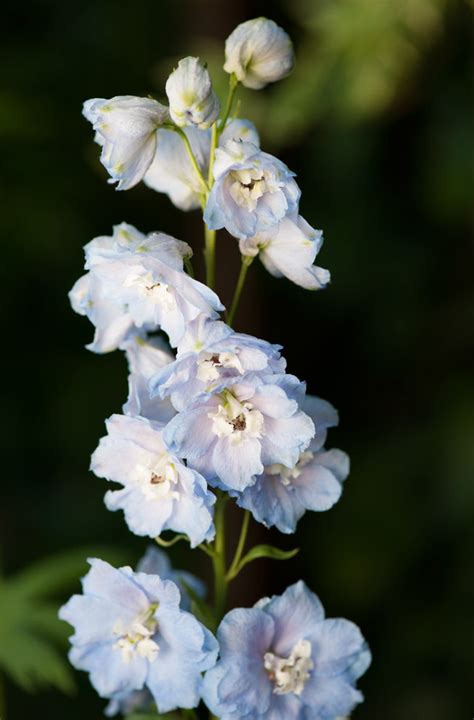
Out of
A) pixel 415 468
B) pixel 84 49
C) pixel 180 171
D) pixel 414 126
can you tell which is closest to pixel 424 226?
pixel 414 126

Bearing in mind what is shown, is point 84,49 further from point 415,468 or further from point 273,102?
point 415,468

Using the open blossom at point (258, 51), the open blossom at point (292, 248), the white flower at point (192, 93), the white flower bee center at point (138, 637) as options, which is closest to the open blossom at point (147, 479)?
the white flower bee center at point (138, 637)

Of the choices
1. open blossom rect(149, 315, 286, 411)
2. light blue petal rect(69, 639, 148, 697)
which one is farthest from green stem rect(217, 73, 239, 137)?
light blue petal rect(69, 639, 148, 697)

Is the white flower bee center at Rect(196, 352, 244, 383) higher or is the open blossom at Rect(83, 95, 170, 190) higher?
the open blossom at Rect(83, 95, 170, 190)

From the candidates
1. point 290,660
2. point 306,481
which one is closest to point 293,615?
point 290,660

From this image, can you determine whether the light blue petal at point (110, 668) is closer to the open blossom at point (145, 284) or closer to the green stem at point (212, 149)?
the open blossom at point (145, 284)

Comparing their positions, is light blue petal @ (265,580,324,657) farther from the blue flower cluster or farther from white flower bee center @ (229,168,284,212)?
white flower bee center @ (229,168,284,212)
